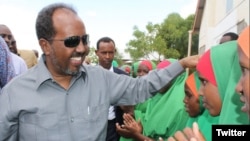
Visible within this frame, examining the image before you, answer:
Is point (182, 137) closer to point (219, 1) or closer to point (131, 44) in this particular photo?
point (219, 1)

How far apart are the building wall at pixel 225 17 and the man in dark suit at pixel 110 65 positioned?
16.2ft

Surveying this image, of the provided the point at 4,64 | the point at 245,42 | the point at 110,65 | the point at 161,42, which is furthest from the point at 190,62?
the point at 161,42

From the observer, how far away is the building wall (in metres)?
10.2

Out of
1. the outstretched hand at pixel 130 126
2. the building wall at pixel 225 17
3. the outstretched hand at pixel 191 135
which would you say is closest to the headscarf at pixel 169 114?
the outstretched hand at pixel 130 126

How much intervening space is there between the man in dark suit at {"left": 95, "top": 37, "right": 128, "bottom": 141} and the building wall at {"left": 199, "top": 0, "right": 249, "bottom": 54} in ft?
16.2

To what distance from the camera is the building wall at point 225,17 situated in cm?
1020

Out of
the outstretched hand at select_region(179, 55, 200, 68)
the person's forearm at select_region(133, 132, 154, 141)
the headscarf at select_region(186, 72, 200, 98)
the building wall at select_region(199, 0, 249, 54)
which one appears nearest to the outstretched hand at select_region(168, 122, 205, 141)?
the outstretched hand at select_region(179, 55, 200, 68)

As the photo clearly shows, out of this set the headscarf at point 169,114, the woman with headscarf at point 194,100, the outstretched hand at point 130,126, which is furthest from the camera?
the outstretched hand at point 130,126

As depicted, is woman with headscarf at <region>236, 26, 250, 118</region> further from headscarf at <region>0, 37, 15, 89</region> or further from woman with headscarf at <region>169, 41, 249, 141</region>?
headscarf at <region>0, 37, 15, 89</region>

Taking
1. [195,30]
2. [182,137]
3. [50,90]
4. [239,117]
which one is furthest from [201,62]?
[195,30]

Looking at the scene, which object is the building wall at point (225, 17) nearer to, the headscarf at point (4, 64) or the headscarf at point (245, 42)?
the headscarf at point (4, 64)

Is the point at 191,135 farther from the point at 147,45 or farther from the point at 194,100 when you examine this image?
the point at 147,45

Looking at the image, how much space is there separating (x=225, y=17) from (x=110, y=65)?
9.28 m

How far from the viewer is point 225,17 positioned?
44.5ft
